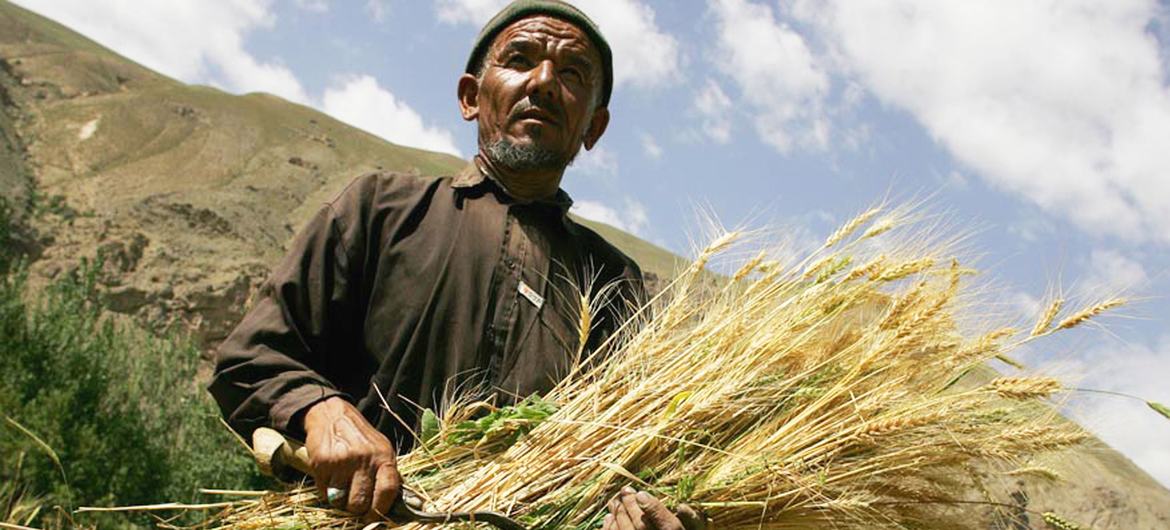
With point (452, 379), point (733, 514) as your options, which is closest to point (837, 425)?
Result: point (733, 514)

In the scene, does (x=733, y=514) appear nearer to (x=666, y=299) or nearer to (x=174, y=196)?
(x=666, y=299)

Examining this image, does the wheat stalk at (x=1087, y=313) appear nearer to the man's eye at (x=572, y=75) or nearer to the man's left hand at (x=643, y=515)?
the man's left hand at (x=643, y=515)

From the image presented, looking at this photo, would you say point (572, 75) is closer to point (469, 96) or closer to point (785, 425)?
point (469, 96)

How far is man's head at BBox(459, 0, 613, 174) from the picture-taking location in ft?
6.28

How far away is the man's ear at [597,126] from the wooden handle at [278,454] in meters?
1.06

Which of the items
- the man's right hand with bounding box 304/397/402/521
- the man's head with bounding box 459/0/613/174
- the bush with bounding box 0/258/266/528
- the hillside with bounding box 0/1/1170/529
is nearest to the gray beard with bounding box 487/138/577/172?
the man's head with bounding box 459/0/613/174

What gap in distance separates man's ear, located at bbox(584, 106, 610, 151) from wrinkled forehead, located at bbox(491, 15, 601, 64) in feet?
0.54

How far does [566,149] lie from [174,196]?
147 feet

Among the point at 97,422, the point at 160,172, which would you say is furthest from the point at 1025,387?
the point at 160,172

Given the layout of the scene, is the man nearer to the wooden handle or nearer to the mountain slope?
the wooden handle

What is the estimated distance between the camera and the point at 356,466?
4.13ft

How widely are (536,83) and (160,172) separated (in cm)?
5444

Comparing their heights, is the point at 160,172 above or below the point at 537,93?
below

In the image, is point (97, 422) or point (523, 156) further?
point (97, 422)
